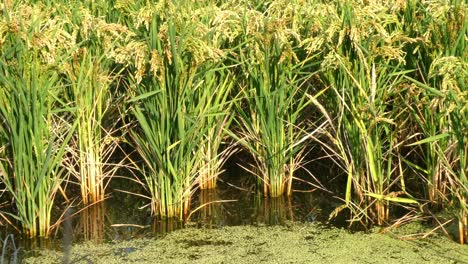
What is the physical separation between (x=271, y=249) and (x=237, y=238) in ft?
0.85

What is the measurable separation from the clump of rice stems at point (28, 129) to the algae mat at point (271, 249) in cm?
26

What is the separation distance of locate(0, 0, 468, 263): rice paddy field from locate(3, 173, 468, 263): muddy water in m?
0.01

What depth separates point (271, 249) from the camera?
150 inches

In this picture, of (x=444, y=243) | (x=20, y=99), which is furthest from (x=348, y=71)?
(x=20, y=99)

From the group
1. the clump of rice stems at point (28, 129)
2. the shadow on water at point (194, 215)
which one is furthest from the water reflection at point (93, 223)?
the clump of rice stems at point (28, 129)

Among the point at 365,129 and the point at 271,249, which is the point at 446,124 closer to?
the point at 365,129

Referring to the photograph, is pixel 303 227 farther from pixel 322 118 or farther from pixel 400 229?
pixel 322 118

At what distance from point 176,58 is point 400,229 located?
1575mm

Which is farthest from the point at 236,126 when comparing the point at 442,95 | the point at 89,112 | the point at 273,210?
the point at 442,95

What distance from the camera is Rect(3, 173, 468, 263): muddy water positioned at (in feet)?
12.1

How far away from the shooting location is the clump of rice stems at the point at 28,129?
3.76 metres

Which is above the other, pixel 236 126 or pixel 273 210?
pixel 236 126

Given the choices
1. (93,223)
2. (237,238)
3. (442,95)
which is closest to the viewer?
(442,95)

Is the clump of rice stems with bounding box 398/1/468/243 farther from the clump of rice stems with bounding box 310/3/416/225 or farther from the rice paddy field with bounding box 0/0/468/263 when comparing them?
the clump of rice stems with bounding box 310/3/416/225
